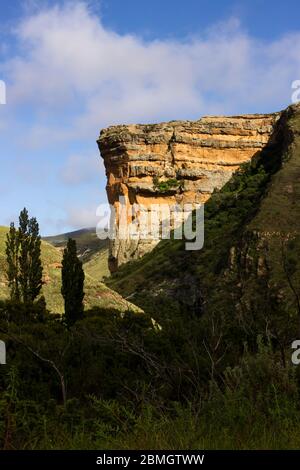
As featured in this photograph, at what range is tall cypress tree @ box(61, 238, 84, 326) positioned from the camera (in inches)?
1196

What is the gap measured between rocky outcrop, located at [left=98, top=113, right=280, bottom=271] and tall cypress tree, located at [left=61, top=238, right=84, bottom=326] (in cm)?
4811

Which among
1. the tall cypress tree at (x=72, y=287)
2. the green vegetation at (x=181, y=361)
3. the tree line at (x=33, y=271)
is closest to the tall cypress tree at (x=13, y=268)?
the tree line at (x=33, y=271)

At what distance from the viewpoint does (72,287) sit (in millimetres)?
31672

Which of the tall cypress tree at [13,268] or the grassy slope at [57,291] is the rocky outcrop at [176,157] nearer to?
the grassy slope at [57,291]

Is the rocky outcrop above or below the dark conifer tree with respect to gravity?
above

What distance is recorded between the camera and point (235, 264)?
47938 millimetres

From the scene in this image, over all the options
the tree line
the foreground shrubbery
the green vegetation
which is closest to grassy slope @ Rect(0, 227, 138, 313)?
the tree line

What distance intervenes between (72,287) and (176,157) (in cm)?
5520

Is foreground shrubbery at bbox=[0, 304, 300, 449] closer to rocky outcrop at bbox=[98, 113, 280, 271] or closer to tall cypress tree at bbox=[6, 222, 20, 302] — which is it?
tall cypress tree at bbox=[6, 222, 20, 302]

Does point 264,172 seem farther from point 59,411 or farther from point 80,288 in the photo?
point 59,411

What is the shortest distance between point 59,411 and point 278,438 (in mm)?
2654

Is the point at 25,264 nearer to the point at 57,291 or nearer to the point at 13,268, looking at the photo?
the point at 13,268

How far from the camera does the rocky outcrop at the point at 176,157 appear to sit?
82875mm
